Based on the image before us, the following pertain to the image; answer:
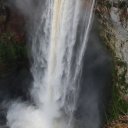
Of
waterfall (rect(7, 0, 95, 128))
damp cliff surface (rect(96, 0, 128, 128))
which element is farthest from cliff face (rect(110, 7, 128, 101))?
waterfall (rect(7, 0, 95, 128))

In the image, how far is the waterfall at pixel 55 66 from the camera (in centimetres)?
1564

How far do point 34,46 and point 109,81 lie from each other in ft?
8.42

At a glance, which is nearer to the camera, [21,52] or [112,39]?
[112,39]

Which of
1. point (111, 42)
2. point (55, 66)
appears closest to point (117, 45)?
point (111, 42)

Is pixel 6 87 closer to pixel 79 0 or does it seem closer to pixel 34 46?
pixel 34 46

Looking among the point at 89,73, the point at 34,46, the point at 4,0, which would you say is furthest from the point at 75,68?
the point at 4,0

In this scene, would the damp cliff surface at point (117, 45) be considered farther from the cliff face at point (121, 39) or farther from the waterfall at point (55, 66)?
the waterfall at point (55, 66)

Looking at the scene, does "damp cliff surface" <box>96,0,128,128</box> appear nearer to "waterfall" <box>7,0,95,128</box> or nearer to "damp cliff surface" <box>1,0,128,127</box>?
"damp cliff surface" <box>1,0,128,127</box>

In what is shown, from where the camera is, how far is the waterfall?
15.6 metres

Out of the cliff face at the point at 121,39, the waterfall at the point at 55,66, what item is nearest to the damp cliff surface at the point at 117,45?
the cliff face at the point at 121,39

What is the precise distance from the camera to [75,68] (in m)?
16.4

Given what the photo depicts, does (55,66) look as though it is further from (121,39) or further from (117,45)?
(121,39)

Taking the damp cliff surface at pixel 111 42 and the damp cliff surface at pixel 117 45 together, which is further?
the damp cliff surface at pixel 111 42

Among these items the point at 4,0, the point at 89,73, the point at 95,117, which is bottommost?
the point at 95,117
